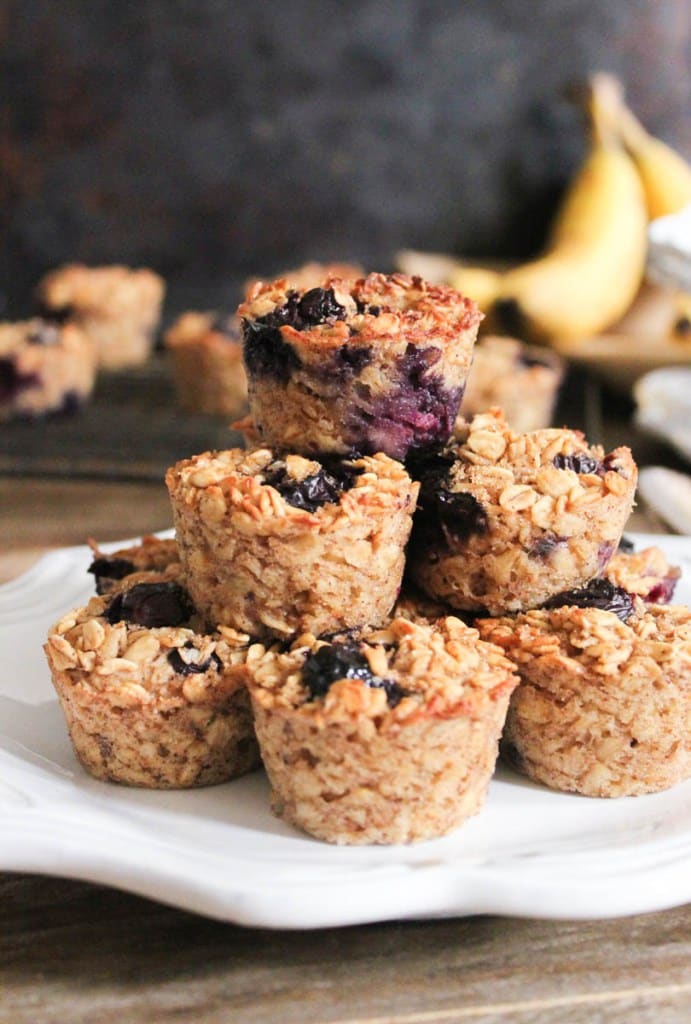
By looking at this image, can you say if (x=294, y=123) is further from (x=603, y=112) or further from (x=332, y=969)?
(x=332, y=969)

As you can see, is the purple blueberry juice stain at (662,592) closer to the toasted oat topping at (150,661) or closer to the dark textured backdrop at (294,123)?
the toasted oat topping at (150,661)

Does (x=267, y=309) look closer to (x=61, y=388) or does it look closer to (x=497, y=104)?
(x=61, y=388)

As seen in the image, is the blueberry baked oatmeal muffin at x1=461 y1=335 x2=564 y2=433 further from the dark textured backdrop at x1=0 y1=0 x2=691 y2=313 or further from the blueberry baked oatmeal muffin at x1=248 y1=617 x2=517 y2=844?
the blueberry baked oatmeal muffin at x1=248 y1=617 x2=517 y2=844

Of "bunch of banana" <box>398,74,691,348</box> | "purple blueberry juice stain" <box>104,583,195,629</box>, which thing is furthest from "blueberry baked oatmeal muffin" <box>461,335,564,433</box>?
"purple blueberry juice stain" <box>104,583,195,629</box>

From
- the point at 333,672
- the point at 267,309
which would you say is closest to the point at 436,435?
the point at 267,309

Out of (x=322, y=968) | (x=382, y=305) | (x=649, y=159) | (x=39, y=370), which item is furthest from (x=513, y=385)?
(x=322, y=968)
